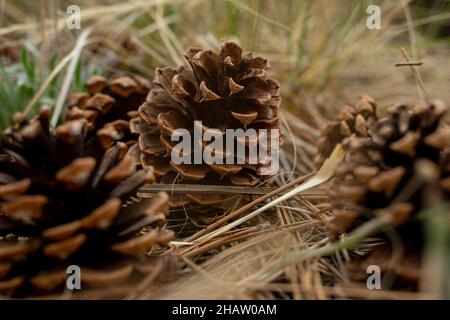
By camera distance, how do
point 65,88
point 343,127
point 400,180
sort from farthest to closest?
point 65,88
point 343,127
point 400,180

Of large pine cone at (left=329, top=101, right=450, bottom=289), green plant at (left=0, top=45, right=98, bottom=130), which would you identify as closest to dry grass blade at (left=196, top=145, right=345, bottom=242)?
large pine cone at (left=329, top=101, right=450, bottom=289)

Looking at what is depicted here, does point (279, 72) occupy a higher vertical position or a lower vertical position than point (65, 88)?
higher

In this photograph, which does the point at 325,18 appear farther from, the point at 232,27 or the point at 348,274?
the point at 348,274

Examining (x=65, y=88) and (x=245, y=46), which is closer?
(x=65, y=88)

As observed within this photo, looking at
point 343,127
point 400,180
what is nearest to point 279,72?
point 343,127

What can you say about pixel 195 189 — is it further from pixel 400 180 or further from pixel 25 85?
pixel 25 85

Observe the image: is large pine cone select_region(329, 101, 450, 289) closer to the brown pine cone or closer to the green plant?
the brown pine cone

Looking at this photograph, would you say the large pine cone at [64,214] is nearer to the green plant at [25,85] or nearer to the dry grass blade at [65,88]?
the dry grass blade at [65,88]
